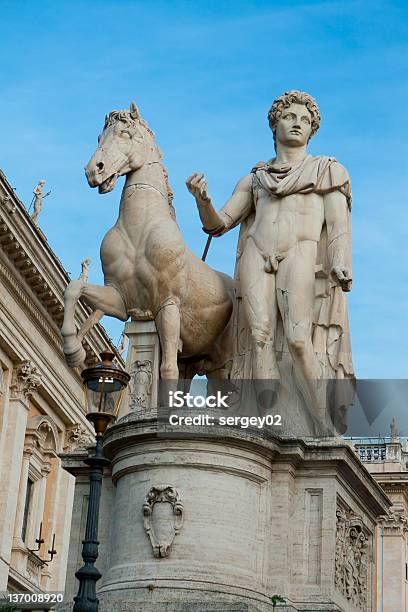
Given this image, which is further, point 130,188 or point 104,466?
point 130,188

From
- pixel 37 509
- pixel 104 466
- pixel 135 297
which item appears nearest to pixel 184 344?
pixel 135 297

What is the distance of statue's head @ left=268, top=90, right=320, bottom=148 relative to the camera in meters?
14.1

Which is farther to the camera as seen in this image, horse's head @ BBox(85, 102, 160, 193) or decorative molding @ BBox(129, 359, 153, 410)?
horse's head @ BBox(85, 102, 160, 193)

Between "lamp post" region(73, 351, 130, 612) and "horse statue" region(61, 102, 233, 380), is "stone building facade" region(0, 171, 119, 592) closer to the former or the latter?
"horse statue" region(61, 102, 233, 380)

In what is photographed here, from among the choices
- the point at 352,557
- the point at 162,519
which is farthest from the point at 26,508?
the point at 162,519

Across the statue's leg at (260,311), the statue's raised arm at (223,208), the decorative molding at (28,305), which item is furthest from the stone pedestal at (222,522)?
the decorative molding at (28,305)

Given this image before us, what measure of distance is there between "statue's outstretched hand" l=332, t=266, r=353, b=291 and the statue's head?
1.51 metres

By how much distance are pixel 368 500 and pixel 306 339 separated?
1763mm

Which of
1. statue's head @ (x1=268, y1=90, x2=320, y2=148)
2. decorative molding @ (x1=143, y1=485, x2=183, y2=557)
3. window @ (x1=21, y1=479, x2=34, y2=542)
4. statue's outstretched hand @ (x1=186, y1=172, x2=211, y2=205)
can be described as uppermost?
window @ (x1=21, y1=479, x2=34, y2=542)

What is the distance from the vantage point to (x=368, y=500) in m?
13.8

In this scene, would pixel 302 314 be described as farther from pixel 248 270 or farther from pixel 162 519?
pixel 162 519

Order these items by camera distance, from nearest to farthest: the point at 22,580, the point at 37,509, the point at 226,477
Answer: the point at 226,477 → the point at 22,580 → the point at 37,509

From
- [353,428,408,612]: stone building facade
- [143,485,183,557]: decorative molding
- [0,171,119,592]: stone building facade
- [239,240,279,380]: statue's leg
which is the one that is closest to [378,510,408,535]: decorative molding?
[353,428,408,612]: stone building facade

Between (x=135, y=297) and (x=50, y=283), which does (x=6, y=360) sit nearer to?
(x=50, y=283)
